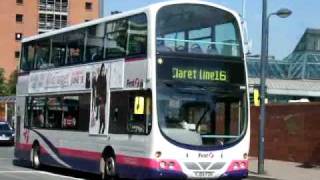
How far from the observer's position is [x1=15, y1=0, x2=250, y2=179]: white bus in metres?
15.9

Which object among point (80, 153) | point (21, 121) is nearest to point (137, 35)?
point (80, 153)

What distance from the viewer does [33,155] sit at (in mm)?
23875

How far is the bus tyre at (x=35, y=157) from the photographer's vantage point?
77.2ft

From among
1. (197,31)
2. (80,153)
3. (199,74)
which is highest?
(197,31)

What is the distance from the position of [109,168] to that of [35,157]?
6353 millimetres

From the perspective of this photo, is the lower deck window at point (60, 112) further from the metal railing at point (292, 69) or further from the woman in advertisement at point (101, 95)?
the metal railing at point (292, 69)

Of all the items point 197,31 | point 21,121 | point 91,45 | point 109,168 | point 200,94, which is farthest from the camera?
point 21,121

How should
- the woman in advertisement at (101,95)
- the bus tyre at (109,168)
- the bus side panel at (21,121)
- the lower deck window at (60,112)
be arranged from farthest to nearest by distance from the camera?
the bus side panel at (21,121)
the lower deck window at (60,112)
the woman in advertisement at (101,95)
the bus tyre at (109,168)

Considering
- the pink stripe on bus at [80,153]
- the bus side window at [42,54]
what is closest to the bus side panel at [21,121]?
the bus side window at [42,54]

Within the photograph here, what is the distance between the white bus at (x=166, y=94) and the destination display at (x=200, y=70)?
0.02 meters

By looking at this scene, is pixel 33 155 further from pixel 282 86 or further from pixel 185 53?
pixel 282 86

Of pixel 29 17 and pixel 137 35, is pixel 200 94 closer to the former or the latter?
pixel 137 35

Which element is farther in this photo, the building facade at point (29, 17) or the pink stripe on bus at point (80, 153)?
the building facade at point (29, 17)

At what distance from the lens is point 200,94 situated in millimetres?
16375
